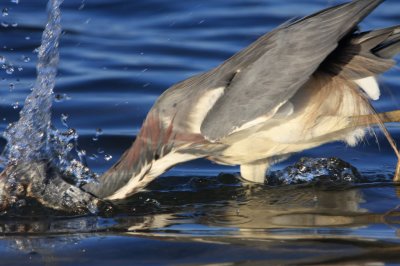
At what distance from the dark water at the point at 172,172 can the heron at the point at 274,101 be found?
0.23 m

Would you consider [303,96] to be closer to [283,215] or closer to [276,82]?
[276,82]

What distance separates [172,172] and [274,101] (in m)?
1.48

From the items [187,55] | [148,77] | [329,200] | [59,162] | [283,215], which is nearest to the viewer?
[283,215]

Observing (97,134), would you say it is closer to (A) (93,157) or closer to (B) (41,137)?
(A) (93,157)

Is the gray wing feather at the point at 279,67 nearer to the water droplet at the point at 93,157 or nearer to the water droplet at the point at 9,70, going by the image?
the water droplet at the point at 93,157

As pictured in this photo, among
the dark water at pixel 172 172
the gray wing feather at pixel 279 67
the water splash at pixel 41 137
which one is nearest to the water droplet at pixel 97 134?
the dark water at pixel 172 172

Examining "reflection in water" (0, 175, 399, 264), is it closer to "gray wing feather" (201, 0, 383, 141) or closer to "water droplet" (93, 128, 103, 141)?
"gray wing feather" (201, 0, 383, 141)

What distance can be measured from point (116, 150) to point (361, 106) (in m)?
2.32

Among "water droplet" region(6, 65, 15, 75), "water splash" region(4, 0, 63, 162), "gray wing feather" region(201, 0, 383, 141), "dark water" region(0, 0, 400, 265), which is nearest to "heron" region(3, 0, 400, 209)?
"gray wing feather" region(201, 0, 383, 141)

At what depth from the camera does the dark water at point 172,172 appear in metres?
5.12

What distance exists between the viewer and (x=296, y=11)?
1113 cm

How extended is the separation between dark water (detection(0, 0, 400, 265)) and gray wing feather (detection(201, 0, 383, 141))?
0.59 m

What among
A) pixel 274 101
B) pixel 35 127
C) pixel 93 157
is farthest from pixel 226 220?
pixel 93 157

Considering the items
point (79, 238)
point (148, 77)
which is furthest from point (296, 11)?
point (79, 238)
